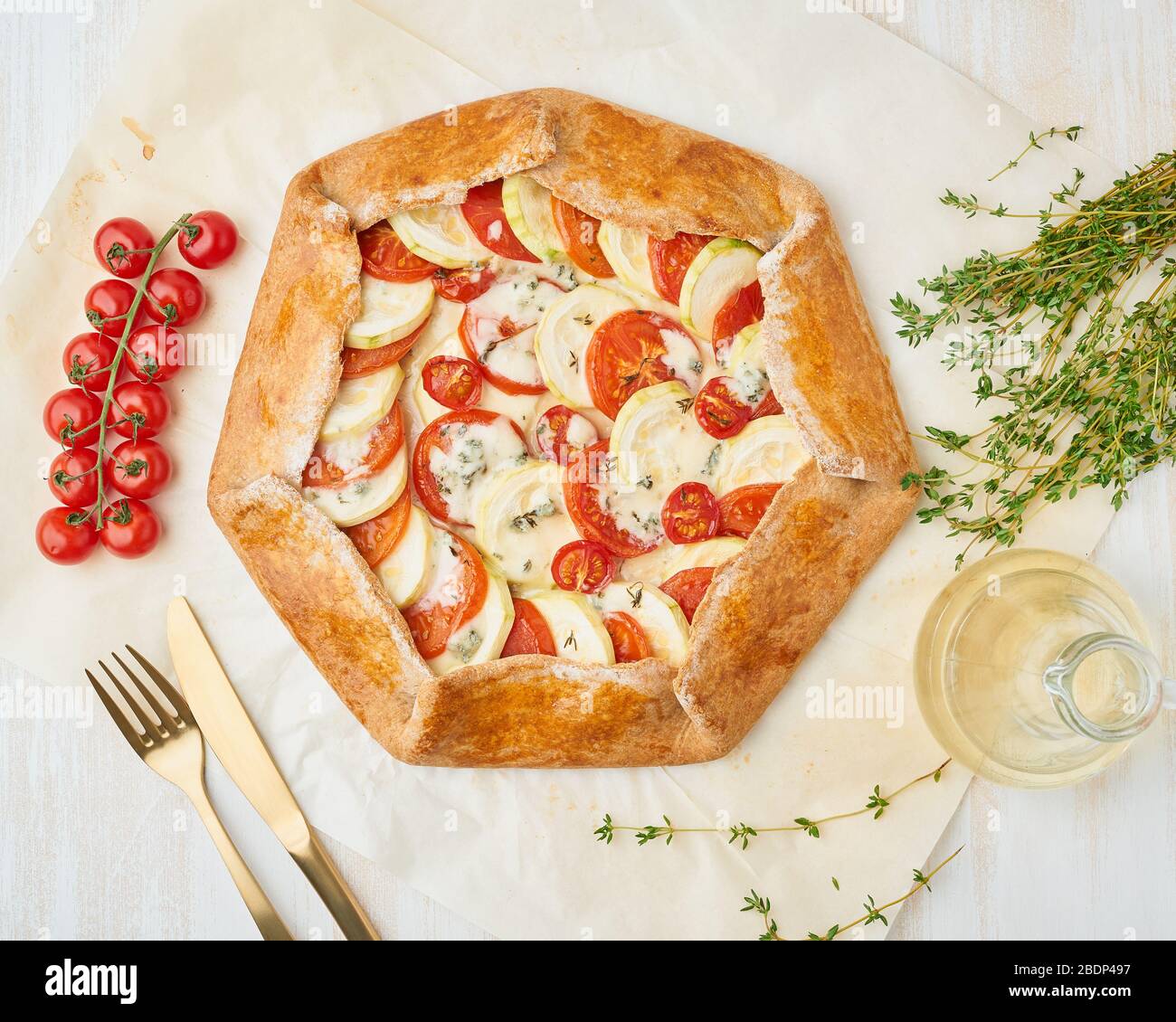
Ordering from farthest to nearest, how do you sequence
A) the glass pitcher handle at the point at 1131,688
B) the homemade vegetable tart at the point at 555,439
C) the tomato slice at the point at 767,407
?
the tomato slice at the point at 767,407, the homemade vegetable tart at the point at 555,439, the glass pitcher handle at the point at 1131,688

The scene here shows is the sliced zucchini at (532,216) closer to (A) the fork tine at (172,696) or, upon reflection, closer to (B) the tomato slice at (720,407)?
(B) the tomato slice at (720,407)

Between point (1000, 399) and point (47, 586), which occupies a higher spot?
point (1000, 399)

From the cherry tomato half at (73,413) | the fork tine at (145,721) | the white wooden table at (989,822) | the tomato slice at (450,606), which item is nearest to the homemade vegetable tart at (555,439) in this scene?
the tomato slice at (450,606)

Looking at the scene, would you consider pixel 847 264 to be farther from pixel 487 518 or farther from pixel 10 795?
pixel 10 795

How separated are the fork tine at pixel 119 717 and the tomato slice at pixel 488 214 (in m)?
1.74

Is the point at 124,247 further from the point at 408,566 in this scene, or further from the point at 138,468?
the point at 408,566

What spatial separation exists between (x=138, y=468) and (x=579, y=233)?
58.1 inches

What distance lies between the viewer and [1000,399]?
2812mm

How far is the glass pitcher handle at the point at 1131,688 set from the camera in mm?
2156

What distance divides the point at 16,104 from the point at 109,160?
43 cm

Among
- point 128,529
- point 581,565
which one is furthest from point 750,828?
point 128,529

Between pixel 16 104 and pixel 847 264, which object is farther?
pixel 16 104

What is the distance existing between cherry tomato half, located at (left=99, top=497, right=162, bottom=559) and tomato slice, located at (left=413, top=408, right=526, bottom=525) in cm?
86
